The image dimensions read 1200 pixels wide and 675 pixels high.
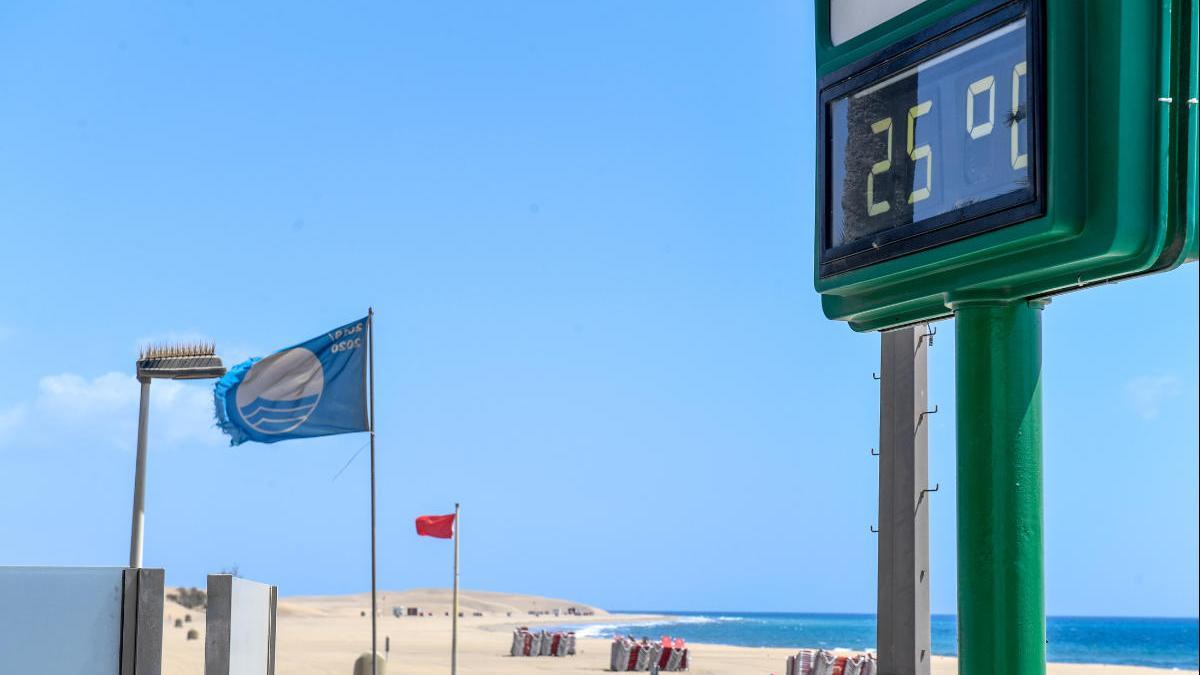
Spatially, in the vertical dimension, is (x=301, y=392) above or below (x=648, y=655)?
above

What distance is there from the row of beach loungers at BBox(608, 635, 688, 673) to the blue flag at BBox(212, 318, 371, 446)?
55.7 ft

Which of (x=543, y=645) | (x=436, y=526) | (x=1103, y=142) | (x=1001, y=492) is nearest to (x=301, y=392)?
(x=436, y=526)

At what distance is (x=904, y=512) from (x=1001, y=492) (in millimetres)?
5312

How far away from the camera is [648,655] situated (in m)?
33.0

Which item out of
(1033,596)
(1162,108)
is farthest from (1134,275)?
(1033,596)

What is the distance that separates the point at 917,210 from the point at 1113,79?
81 cm

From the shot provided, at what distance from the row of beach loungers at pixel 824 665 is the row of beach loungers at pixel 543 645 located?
16455 millimetres

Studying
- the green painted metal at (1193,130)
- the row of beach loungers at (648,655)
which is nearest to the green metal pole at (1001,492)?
the green painted metal at (1193,130)

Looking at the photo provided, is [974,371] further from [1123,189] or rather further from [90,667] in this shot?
[90,667]

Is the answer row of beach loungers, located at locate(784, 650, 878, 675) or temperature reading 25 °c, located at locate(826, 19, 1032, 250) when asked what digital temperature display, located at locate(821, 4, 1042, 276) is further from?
row of beach loungers, located at locate(784, 650, 878, 675)

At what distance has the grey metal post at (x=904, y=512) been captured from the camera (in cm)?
1024

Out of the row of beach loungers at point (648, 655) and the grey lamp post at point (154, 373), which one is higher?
the grey lamp post at point (154, 373)

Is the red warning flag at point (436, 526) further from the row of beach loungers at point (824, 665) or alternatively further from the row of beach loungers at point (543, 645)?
the row of beach loungers at point (543, 645)

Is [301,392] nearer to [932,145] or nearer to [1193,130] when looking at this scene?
[932,145]
